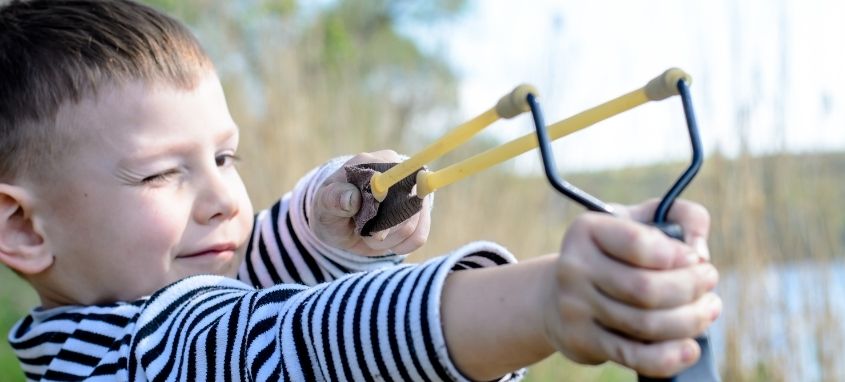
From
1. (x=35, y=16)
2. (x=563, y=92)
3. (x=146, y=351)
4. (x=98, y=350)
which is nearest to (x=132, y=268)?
(x=98, y=350)

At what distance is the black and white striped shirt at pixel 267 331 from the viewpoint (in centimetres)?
74

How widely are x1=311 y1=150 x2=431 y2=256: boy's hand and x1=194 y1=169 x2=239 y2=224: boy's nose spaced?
5.1 inches

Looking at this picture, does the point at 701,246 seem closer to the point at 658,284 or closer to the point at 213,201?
the point at 658,284

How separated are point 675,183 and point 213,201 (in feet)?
2.44

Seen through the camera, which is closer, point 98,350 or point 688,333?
point 688,333

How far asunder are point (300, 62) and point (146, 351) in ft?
10.5

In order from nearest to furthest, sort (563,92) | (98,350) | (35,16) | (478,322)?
(478,322) → (98,350) → (35,16) → (563,92)

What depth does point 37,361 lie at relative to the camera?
126 cm

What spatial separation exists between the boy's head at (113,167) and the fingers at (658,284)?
75 centimetres

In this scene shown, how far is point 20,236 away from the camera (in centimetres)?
125

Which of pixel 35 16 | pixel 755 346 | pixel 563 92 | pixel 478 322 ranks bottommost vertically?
pixel 755 346

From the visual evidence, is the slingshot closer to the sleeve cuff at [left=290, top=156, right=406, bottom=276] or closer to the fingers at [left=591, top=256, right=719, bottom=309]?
the fingers at [left=591, top=256, right=719, bottom=309]

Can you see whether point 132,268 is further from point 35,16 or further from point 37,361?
point 35,16

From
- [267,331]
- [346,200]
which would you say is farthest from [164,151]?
[267,331]
